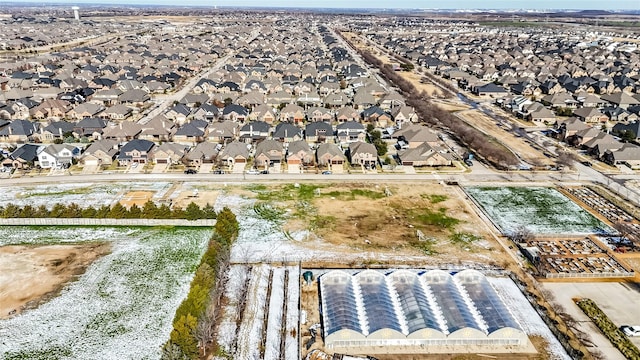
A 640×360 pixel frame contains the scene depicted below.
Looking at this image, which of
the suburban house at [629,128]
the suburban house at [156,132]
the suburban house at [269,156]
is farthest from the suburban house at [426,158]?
the suburban house at [156,132]

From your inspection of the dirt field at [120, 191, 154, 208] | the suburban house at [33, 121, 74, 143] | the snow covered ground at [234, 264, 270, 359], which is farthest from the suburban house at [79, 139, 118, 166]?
the snow covered ground at [234, 264, 270, 359]

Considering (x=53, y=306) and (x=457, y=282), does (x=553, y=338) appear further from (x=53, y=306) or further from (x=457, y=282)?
(x=53, y=306)

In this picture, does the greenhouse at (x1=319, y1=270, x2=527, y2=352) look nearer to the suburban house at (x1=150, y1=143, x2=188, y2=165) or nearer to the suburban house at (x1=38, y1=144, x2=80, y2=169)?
the suburban house at (x1=150, y1=143, x2=188, y2=165)

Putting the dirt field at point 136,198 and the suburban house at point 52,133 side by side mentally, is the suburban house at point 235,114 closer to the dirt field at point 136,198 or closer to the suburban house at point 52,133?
the suburban house at point 52,133

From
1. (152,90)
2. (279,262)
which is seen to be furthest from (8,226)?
(152,90)

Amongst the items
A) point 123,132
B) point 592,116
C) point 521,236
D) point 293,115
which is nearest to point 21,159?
point 123,132

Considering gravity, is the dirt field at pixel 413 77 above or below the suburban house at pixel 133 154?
above

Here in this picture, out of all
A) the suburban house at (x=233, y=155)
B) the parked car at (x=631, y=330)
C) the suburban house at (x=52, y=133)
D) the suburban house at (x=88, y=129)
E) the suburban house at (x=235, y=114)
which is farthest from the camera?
the suburban house at (x=235, y=114)
